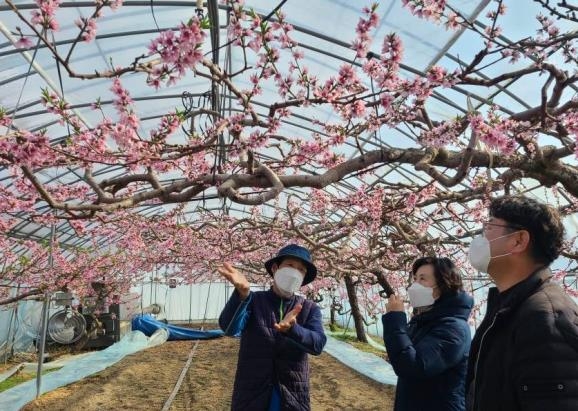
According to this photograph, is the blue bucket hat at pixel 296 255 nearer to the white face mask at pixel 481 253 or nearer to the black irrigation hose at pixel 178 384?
the white face mask at pixel 481 253

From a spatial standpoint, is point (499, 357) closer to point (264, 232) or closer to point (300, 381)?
point (300, 381)

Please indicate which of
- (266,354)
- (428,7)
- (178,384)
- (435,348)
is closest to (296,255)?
(266,354)

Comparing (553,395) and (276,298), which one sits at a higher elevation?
(276,298)

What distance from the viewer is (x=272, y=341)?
2639mm

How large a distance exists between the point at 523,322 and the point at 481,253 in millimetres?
442

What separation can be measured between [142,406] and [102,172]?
499 centimetres

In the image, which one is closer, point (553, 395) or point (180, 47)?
point (553, 395)

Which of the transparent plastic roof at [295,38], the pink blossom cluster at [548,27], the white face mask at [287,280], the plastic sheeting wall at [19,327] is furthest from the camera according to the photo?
the plastic sheeting wall at [19,327]

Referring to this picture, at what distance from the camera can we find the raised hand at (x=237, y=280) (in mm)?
2582

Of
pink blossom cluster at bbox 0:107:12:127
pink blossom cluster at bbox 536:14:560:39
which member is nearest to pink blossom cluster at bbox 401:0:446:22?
pink blossom cluster at bbox 536:14:560:39

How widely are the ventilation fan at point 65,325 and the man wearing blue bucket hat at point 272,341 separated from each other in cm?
1104

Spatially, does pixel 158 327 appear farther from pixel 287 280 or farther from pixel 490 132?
pixel 490 132

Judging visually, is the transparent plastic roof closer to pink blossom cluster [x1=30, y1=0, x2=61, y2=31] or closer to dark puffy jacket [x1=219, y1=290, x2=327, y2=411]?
pink blossom cluster [x1=30, y1=0, x2=61, y2=31]

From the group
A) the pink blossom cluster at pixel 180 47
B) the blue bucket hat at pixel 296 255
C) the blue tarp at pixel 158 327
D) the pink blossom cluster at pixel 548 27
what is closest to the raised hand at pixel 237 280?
the blue bucket hat at pixel 296 255
